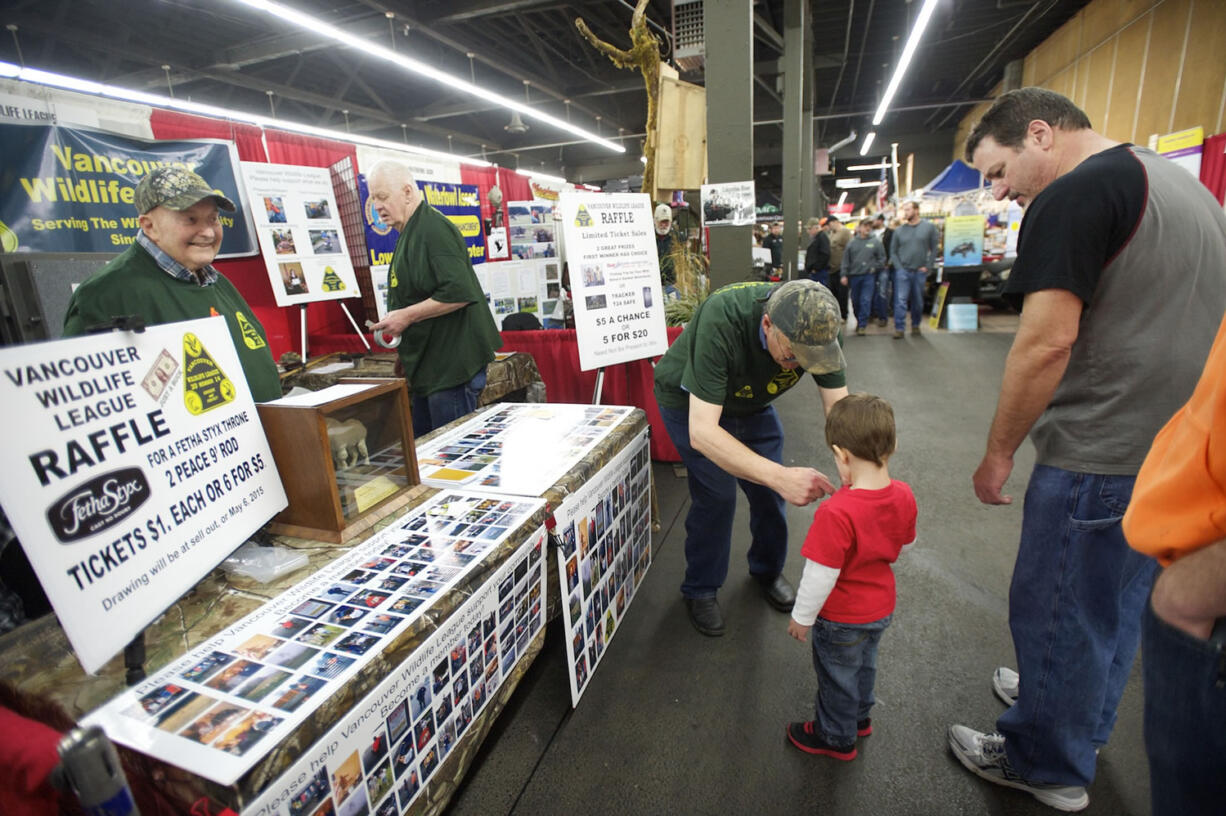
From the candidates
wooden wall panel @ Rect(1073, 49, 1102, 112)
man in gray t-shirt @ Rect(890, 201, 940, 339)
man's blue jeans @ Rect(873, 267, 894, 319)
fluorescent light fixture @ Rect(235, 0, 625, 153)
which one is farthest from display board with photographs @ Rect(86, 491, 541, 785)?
wooden wall panel @ Rect(1073, 49, 1102, 112)

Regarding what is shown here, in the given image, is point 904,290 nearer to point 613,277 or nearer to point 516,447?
point 613,277

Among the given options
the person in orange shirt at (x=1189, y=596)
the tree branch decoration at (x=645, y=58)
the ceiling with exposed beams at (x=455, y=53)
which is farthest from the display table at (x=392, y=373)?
the ceiling with exposed beams at (x=455, y=53)

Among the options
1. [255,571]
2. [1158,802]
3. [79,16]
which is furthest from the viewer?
[79,16]

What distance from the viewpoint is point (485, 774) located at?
1.58 metres

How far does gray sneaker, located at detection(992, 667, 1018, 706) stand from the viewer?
171cm

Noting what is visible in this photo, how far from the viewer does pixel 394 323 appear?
89.6 inches

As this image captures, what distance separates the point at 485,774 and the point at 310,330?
4.69 meters

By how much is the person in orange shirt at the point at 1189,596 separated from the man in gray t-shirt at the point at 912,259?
735 cm

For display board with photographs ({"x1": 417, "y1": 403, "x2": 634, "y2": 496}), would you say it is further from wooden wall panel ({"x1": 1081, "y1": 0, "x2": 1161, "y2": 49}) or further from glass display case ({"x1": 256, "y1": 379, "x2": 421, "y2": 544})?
wooden wall panel ({"x1": 1081, "y1": 0, "x2": 1161, "y2": 49})

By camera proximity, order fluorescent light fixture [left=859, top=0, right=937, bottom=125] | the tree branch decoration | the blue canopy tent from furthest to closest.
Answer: the blue canopy tent → fluorescent light fixture [left=859, top=0, right=937, bottom=125] → the tree branch decoration

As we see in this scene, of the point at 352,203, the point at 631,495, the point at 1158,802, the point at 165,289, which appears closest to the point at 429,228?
the point at 165,289

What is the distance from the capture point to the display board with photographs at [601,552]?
1570 millimetres

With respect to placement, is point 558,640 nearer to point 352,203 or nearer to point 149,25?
point 352,203

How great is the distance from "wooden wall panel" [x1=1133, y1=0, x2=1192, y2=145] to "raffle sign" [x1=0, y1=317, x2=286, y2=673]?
9600 millimetres
